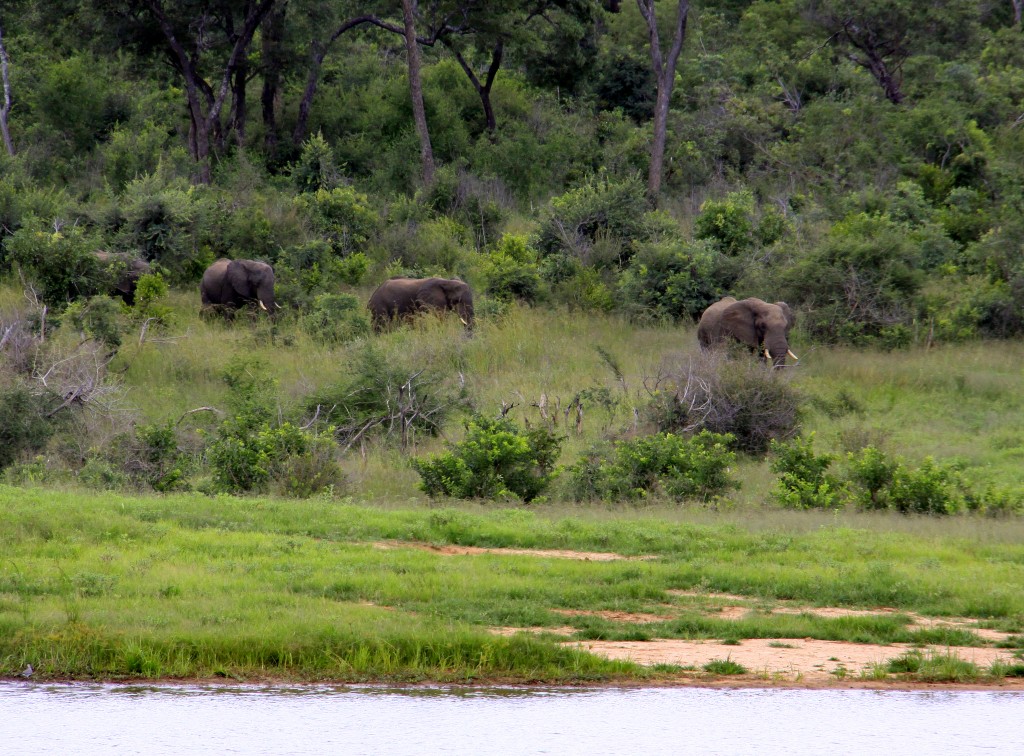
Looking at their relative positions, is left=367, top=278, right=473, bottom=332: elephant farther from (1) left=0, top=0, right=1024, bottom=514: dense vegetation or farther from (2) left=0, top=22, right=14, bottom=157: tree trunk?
(2) left=0, top=22, right=14, bottom=157: tree trunk

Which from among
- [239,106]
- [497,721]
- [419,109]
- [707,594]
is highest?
[419,109]

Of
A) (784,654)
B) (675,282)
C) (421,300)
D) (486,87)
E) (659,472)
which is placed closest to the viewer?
(784,654)

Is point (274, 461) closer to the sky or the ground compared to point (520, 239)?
closer to the sky

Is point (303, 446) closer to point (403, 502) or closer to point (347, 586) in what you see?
point (403, 502)

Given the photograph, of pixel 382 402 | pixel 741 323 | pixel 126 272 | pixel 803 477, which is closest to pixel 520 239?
pixel 741 323

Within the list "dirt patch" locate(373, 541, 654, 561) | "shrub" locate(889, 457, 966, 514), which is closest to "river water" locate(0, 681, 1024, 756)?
"dirt patch" locate(373, 541, 654, 561)

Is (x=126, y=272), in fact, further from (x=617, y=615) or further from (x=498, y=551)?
(x=617, y=615)

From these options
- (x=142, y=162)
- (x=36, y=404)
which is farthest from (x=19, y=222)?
(x=36, y=404)

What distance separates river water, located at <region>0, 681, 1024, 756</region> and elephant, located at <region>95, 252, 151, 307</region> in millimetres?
17481

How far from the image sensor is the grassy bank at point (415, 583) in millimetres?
8609

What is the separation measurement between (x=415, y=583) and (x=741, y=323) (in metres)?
12.8

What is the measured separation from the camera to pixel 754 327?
2177 centimetres

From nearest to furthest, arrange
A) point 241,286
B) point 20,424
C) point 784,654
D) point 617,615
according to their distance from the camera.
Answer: point 784,654
point 617,615
point 20,424
point 241,286

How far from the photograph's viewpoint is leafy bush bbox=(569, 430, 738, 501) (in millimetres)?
14453
